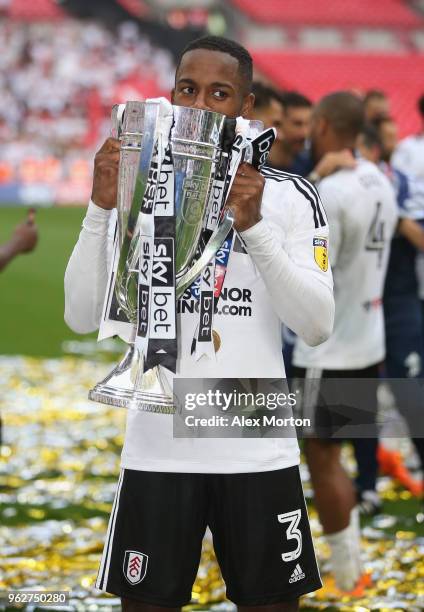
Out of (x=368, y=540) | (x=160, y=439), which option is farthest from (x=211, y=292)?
(x=368, y=540)

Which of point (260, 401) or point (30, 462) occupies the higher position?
point (30, 462)

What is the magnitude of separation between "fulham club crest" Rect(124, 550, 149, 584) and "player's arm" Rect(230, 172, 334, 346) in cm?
61

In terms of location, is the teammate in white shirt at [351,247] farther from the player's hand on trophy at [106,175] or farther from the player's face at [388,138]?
the player's face at [388,138]

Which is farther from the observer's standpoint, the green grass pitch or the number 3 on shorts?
the green grass pitch

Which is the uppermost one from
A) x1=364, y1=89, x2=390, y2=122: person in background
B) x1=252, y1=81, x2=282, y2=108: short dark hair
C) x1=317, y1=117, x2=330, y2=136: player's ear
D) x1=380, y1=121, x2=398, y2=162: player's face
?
x1=364, y1=89, x2=390, y2=122: person in background

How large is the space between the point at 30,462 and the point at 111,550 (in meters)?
3.59

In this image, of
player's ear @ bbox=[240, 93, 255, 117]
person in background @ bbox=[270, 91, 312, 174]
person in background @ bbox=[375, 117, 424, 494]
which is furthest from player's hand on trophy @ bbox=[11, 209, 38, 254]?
player's ear @ bbox=[240, 93, 255, 117]

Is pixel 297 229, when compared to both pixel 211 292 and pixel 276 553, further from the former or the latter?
pixel 276 553

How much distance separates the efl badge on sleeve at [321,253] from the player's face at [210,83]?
333 mm

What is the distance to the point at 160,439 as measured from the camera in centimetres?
246

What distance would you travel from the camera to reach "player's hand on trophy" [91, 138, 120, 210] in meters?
2.33

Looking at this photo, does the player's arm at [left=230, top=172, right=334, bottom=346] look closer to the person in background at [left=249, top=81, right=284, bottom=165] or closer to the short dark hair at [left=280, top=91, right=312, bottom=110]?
the person in background at [left=249, top=81, right=284, bottom=165]

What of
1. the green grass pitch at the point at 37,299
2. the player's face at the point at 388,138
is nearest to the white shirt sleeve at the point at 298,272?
the player's face at the point at 388,138

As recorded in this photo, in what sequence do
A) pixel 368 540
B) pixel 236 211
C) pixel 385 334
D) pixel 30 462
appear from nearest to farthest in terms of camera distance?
pixel 236 211 → pixel 368 540 → pixel 385 334 → pixel 30 462
